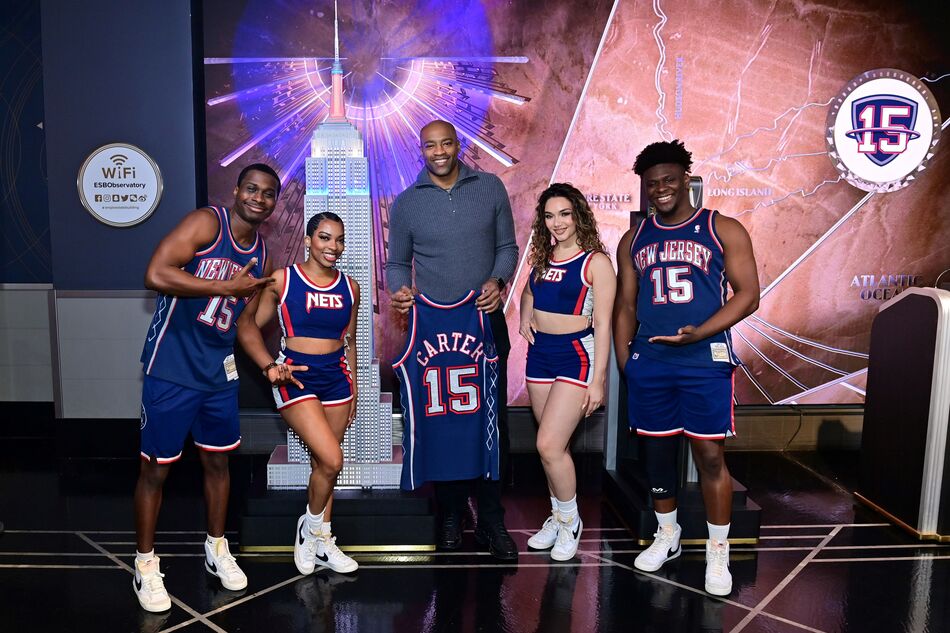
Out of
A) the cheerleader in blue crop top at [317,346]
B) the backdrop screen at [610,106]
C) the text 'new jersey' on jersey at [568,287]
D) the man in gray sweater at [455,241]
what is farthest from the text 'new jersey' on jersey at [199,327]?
the backdrop screen at [610,106]

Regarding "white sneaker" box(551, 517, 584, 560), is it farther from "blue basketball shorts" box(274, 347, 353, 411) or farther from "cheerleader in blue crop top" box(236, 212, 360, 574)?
"blue basketball shorts" box(274, 347, 353, 411)

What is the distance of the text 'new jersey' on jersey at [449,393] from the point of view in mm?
3141

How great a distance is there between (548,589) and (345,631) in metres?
0.84

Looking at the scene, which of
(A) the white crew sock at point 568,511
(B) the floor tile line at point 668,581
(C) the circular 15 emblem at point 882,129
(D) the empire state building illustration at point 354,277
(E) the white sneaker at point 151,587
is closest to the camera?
(E) the white sneaker at point 151,587

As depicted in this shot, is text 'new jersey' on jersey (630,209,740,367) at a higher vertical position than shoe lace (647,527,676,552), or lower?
higher

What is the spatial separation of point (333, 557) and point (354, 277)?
1.24m

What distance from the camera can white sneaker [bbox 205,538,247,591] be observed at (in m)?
2.90

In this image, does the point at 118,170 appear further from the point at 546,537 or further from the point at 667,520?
the point at 667,520

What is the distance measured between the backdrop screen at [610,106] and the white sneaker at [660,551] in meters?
1.89

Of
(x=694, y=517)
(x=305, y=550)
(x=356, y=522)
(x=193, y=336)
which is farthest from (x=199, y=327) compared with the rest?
(x=694, y=517)

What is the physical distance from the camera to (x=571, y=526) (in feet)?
10.5

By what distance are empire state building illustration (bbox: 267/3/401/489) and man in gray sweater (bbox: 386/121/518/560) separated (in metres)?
0.18

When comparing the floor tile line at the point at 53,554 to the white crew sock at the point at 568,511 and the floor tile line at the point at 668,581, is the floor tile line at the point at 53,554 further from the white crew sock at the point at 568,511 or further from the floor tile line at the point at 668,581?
the floor tile line at the point at 668,581

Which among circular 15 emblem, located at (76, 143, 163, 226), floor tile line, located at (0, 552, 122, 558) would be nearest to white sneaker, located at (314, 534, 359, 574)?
floor tile line, located at (0, 552, 122, 558)
